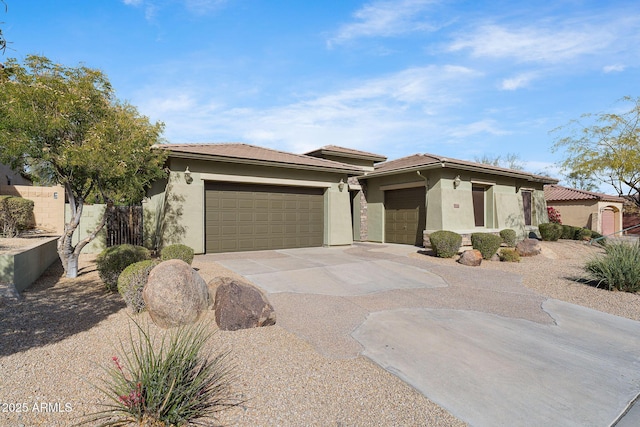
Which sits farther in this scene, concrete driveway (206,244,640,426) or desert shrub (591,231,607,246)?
desert shrub (591,231,607,246)

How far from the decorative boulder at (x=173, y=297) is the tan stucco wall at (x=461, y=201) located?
437 inches

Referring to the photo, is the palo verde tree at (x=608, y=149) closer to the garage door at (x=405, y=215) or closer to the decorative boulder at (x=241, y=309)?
the garage door at (x=405, y=215)

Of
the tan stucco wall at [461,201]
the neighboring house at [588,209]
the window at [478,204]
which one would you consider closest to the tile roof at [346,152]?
the tan stucco wall at [461,201]

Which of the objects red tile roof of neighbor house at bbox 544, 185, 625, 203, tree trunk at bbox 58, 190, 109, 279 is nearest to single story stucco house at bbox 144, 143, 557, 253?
tree trunk at bbox 58, 190, 109, 279

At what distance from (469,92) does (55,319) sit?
14.6m

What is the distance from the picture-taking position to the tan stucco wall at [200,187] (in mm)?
11266

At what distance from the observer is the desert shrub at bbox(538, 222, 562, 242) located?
58.0 feet

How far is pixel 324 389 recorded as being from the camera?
3312 millimetres

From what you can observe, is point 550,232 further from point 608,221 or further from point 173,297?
point 173,297

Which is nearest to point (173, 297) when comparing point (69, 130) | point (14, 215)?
point (69, 130)

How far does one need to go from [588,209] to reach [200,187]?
2849cm

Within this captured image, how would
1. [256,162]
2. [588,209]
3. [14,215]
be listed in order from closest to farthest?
1. [256,162]
2. [14,215]
3. [588,209]

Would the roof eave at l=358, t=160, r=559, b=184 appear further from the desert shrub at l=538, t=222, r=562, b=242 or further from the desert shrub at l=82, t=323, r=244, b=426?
the desert shrub at l=82, t=323, r=244, b=426

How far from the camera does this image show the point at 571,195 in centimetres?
2684
